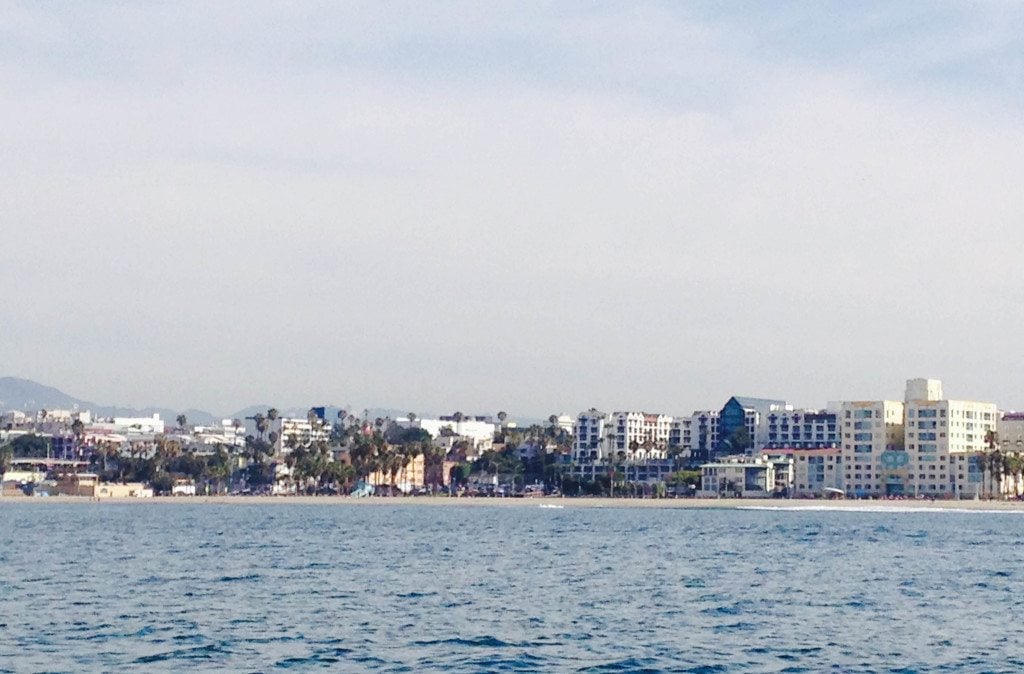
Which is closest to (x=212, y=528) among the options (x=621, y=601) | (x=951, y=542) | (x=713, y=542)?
(x=713, y=542)

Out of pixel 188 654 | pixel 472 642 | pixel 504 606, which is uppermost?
pixel 504 606

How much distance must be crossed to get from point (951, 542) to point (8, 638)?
8621 centimetres

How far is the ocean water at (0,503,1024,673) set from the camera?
4494 cm

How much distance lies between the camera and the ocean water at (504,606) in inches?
1769

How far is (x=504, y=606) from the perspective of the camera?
195 feet

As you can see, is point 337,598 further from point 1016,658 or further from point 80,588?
point 1016,658

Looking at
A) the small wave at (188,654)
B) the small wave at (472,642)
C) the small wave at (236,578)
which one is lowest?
the small wave at (188,654)

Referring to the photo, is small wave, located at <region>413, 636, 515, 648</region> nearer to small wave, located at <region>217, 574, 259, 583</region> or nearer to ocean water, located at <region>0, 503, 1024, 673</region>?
ocean water, located at <region>0, 503, 1024, 673</region>

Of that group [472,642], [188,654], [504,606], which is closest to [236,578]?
[504,606]

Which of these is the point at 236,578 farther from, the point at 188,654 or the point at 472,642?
the point at 188,654

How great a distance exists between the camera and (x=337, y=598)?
6194 cm

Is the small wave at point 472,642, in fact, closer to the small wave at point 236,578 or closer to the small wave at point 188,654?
the small wave at point 188,654

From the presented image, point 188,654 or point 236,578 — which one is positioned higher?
point 236,578

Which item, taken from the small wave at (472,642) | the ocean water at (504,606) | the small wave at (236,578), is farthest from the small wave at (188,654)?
the small wave at (236,578)
